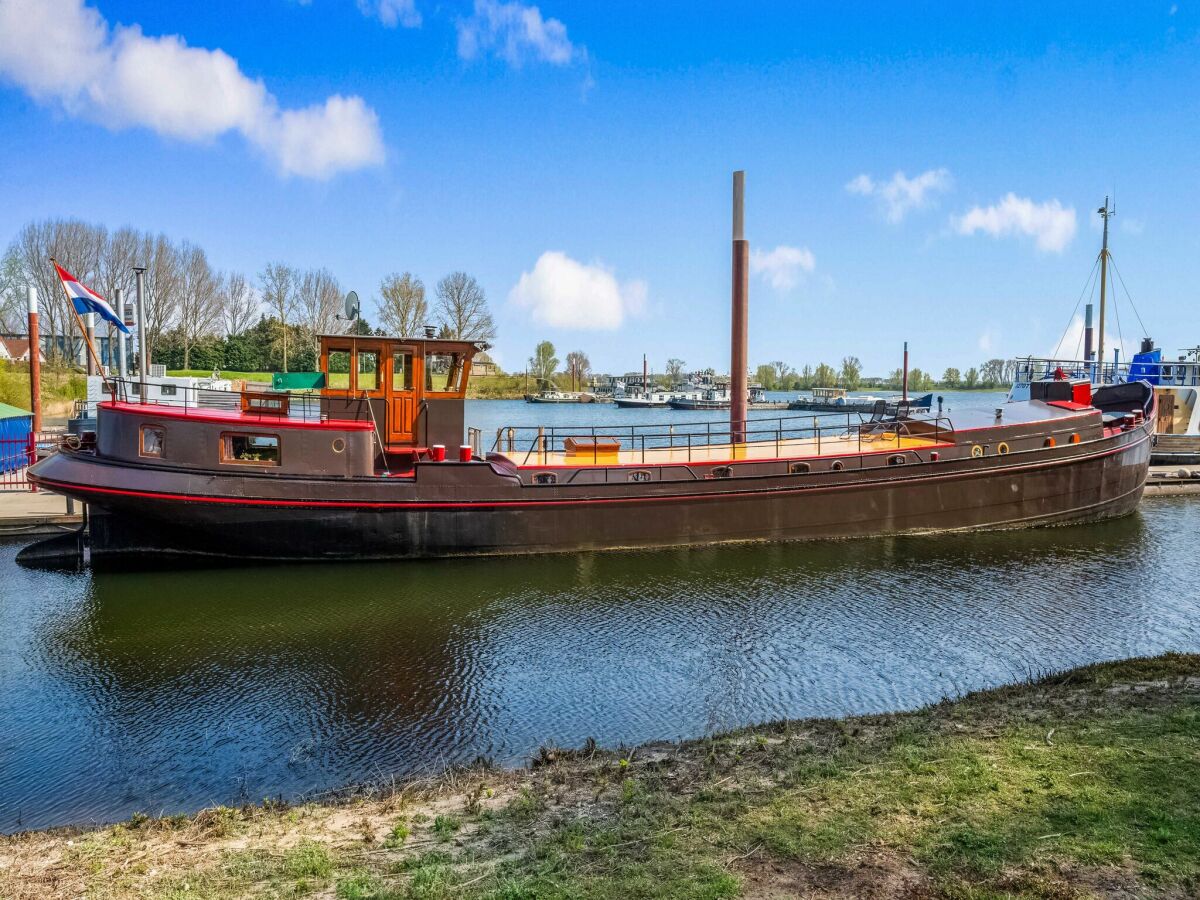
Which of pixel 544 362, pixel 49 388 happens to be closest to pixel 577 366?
pixel 544 362

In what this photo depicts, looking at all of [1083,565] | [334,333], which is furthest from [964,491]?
[334,333]

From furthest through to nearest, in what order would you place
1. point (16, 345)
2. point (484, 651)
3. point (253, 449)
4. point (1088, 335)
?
→ point (16, 345) → point (1088, 335) → point (253, 449) → point (484, 651)

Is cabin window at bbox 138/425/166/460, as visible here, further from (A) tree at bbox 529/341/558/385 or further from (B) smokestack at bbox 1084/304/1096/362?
(A) tree at bbox 529/341/558/385

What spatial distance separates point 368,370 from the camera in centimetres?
1759

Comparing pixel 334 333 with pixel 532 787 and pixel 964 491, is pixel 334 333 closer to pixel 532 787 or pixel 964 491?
pixel 532 787

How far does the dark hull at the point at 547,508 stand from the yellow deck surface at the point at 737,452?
2.48 feet

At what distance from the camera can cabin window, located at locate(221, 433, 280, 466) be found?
52.8 feet

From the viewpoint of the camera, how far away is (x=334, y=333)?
57.1ft

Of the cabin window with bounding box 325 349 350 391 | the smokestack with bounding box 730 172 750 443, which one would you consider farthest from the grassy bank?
the smokestack with bounding box 730 172 750 443

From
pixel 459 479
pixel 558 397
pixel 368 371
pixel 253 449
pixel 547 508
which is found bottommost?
pixel 547 508

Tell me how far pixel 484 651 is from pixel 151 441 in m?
8.42

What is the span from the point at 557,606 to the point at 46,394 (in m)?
43.7

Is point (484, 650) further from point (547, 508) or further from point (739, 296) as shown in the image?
point (739, 296)

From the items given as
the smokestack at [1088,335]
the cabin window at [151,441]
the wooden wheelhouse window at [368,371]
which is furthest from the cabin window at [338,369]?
the smokestack at [1088,335]
